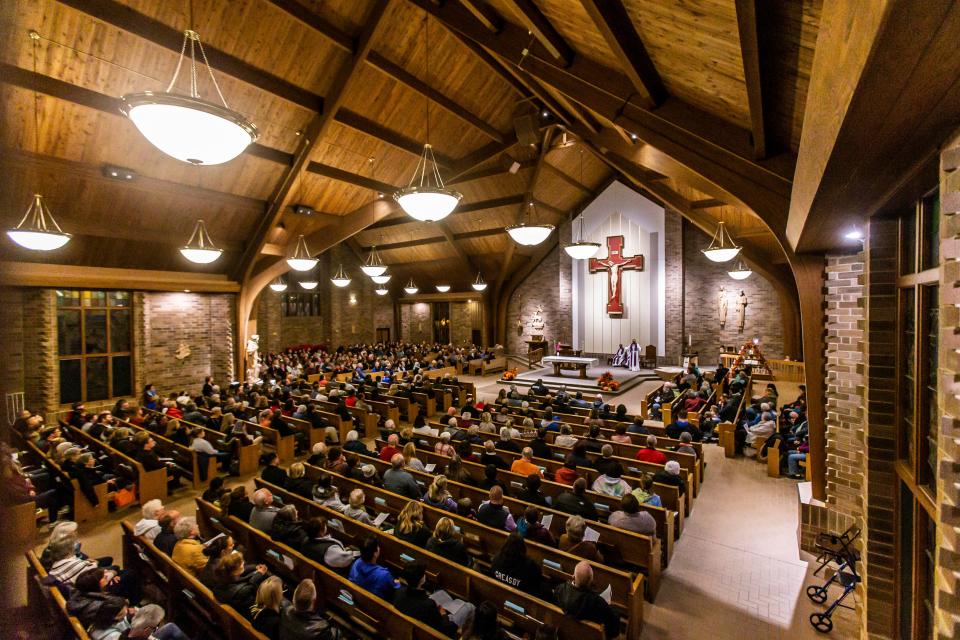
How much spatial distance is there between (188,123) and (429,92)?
22.7 feet

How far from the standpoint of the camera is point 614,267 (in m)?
16.7

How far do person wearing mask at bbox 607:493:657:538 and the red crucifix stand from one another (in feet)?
42.6

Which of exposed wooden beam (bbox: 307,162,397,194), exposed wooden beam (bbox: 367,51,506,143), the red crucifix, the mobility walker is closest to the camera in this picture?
the mobility walker

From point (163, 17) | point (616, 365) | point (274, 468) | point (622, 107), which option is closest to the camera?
point (622, 107)

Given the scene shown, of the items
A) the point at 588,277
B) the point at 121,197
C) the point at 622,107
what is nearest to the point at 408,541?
the point at 622,107

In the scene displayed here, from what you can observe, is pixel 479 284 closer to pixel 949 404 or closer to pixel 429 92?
pixel 429 92

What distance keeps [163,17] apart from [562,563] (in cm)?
865

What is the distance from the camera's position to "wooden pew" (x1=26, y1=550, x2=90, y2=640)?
2.89 m

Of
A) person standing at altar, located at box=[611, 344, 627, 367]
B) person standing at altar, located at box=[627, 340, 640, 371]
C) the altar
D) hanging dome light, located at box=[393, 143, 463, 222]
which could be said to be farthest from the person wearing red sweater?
person standing at altar, located at box=[611, 344, 627, 367]

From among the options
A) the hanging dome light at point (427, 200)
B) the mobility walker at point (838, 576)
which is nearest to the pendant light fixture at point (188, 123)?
the hanging dome light at point (427, 200)

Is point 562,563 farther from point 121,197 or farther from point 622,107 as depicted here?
point 121,197

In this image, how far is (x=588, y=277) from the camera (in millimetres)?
17500

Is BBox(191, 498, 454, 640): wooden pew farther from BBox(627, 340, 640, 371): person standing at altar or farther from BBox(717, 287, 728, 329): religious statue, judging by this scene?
BBox(717, 287, 728, 329): religious statue

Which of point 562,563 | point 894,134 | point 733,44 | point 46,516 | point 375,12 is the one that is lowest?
point 46,516
